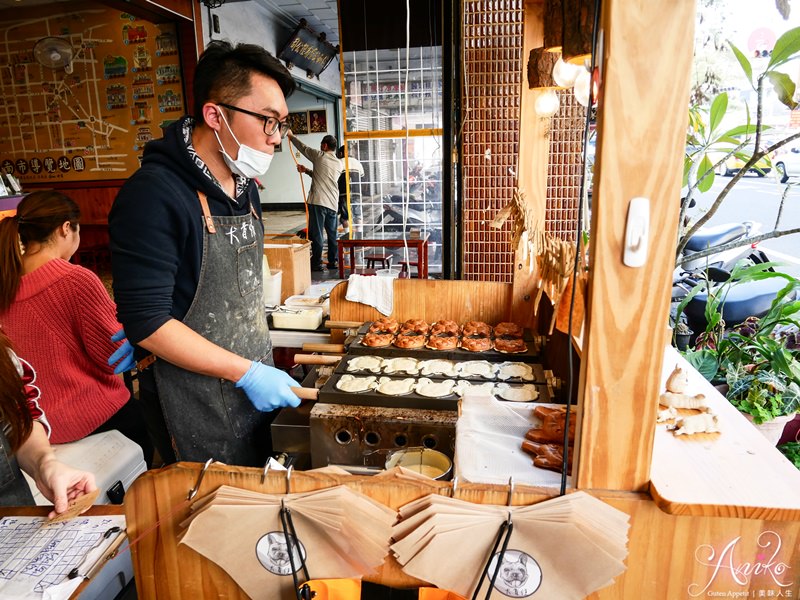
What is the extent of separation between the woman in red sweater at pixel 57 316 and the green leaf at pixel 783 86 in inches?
146

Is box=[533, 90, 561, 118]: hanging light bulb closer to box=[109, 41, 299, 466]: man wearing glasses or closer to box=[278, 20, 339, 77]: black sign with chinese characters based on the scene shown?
box=[109, 41, 299, 466]: man wearing glasses

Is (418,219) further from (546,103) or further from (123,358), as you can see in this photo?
(123,358)

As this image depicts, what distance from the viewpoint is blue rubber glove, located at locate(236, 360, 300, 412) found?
85.7 inches

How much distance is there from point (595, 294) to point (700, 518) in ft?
1.76

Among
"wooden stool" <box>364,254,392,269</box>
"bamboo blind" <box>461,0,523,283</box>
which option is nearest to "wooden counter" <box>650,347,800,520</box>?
"bamboo blind" <box>461,0,523,283</box>

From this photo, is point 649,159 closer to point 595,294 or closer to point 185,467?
point 595,294

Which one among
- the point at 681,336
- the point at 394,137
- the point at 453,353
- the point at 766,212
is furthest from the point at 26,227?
the point at 766,212

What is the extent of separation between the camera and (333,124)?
58.2ft

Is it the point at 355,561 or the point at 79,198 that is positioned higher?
the point at 79,198

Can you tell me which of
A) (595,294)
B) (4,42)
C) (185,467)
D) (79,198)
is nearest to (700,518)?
(595,294)

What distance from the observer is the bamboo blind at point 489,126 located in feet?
14.7

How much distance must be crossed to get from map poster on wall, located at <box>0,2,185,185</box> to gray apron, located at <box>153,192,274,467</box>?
6.84 m

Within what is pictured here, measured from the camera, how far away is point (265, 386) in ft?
7.22

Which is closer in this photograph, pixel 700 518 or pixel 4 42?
pixel 700 518
